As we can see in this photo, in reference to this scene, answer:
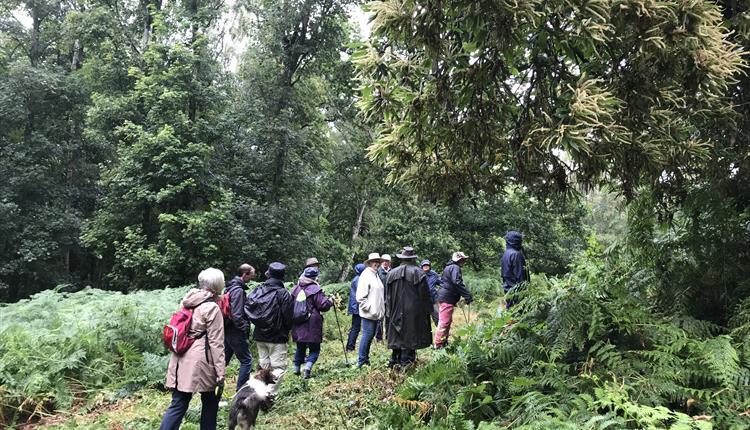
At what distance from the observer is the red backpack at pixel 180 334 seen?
4613 mm

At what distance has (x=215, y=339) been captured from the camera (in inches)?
185

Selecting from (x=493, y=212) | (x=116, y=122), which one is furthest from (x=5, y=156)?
(x=493, y=212)

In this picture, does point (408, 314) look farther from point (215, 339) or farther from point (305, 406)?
point (215, 339)

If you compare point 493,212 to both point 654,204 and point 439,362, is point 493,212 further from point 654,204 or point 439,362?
point 439,362

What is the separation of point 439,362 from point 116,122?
65.3 feet

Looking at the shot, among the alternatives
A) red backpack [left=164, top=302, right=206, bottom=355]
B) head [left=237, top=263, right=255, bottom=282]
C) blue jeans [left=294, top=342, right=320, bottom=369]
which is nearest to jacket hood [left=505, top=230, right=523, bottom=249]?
blue jeans [left=294, top=342, right=320, bottom=369]

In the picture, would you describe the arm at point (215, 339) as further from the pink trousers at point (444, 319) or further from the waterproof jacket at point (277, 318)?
the pink trousers at point (444, 319)

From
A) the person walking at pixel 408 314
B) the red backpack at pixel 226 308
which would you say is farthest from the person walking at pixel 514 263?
the red backpack at pixel 226 308

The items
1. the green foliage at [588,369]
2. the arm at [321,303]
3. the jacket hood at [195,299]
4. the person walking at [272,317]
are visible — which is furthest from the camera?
the arm at [321,303]

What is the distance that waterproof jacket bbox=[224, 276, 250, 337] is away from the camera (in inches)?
246

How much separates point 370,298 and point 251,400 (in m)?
2.77

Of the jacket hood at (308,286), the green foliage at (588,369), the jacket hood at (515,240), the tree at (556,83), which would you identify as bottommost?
the green foliage at (588,369)

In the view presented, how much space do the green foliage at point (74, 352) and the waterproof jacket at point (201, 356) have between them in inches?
135

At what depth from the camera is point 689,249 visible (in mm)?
5195
